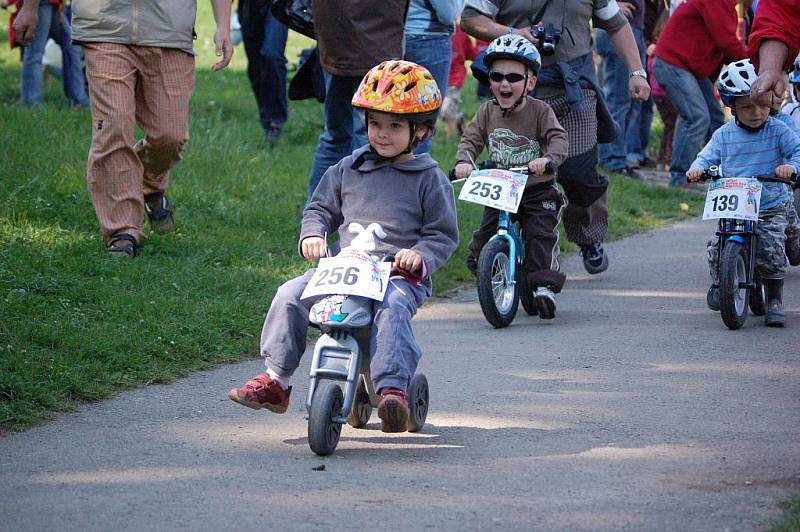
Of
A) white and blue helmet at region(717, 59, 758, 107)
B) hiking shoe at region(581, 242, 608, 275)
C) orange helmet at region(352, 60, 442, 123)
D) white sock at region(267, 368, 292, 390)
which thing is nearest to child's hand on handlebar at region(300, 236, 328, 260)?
white sock at region(267, 368, 292, 390)

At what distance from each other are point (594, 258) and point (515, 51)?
211 centimetres

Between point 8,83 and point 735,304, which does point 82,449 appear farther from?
point 8,83

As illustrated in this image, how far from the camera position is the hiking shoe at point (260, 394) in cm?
495

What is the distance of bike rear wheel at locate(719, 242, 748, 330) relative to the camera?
23.8 feet

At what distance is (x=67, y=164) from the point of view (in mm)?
10508

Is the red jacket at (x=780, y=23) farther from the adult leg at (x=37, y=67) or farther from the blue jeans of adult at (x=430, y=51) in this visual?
the adult leg at (x=37, y=67)

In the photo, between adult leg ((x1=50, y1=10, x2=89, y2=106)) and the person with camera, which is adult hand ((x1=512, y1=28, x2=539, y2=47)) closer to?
the person with camera

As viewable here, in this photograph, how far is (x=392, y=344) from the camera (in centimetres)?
489

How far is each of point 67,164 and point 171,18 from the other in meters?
2.62

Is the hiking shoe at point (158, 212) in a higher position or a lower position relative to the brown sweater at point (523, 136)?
lower

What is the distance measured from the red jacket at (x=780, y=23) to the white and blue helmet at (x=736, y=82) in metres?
1.44

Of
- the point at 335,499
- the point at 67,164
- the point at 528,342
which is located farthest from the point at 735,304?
the point at 67,164

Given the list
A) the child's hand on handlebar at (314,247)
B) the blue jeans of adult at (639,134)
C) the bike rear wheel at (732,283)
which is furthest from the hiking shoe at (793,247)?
the blue jeans of adult at (639,134)

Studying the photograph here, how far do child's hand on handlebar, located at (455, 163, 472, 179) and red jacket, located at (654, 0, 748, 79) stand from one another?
19.3ft
